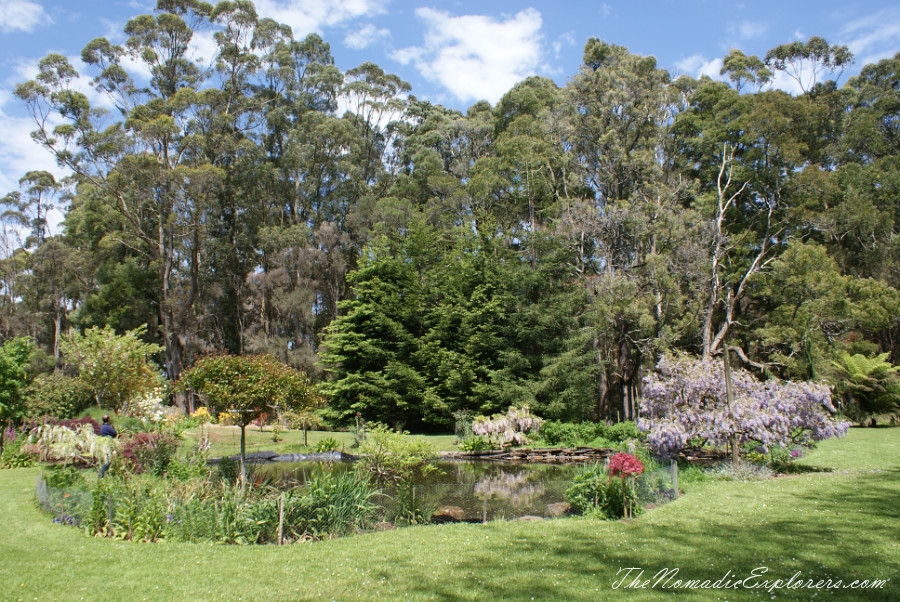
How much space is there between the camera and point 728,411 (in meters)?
12.4

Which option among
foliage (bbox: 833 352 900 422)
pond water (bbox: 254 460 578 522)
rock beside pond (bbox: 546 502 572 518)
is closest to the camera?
rock beside pond (bbox: 546 502 572 518)

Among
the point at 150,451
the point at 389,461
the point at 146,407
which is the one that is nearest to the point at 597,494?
the point at 389,461

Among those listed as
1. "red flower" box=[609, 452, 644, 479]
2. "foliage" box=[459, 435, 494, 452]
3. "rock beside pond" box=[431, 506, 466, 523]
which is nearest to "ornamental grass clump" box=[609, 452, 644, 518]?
"red flower" box=[609, 452, 644, 479]

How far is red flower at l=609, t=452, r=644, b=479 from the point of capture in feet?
27.9

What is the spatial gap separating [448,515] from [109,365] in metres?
14.1

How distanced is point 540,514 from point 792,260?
816 inches

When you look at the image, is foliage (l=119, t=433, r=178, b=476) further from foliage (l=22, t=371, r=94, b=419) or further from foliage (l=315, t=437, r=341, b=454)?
foliage (l=22, t=371, r=94, b=419)

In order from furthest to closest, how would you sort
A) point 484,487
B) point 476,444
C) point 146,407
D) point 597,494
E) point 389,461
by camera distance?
point 476,444 → point 146,407 → point 484,487 → point 389,461 → point 597,494

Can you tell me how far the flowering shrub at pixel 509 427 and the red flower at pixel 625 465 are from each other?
40.4 feet

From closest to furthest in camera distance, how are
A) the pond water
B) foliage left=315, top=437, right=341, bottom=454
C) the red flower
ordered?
the red flower < the pond water < foliage left=315, top=437, right=341, bottom=454

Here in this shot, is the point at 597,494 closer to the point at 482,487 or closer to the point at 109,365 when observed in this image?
the point at 482,487

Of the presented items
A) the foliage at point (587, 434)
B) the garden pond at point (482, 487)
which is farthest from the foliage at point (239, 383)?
the foliage at point (587, 434)

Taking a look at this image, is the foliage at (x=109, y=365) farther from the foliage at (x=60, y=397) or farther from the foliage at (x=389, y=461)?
the foliage at (x=389, y=461)

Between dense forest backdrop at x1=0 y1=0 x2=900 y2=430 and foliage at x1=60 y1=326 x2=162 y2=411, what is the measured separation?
10.5 m
